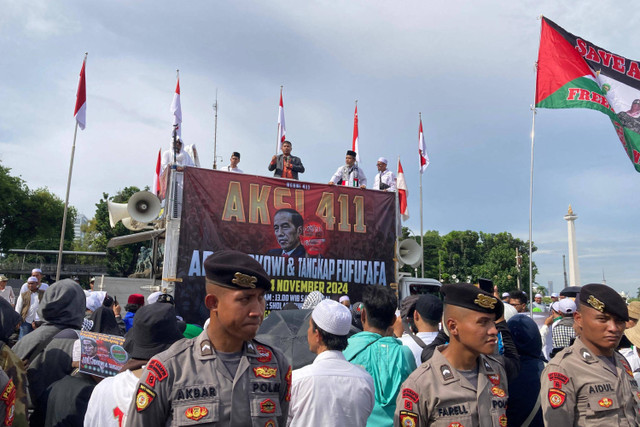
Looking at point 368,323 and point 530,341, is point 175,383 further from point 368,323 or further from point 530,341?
point 530,341

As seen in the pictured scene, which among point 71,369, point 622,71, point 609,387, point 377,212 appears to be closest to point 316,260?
point 377,212

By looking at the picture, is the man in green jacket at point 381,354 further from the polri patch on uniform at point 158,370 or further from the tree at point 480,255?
the tree at point 480,255

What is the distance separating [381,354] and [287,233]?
7.98 meters

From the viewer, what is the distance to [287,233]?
1132cm

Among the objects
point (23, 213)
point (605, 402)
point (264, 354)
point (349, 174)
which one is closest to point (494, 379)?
point (605, 402)

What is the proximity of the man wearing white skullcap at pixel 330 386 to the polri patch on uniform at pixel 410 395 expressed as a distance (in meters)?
0.56

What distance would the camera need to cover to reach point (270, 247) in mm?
11164

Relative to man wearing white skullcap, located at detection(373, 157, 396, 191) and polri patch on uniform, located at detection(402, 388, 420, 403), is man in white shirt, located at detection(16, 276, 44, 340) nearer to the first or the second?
man wearing white skullcap, located at detection(373, 157, 396, 191)

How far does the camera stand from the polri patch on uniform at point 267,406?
1966mm

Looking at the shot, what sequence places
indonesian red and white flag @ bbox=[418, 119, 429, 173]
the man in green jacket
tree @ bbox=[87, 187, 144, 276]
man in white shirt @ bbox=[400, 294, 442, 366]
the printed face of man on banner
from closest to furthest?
the man in green jacket < man in white shirt @ bbox=[400, 294, 442, 366] < the printed face of man on banner < indonesian red and white flag @ bbox=[418, 119, 429, 173] < tree @ bbox=[87, 187, 144, 276]

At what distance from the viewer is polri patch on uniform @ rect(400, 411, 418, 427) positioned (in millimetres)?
2418

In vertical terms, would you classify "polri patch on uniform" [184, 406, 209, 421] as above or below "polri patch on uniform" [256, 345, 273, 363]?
below

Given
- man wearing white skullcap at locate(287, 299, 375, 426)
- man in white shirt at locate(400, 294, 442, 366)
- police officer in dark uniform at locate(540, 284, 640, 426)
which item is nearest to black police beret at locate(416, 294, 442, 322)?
man in white shirt at locate(400, 294, 442, 366)

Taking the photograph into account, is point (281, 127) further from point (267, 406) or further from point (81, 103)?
point (267, 406)
